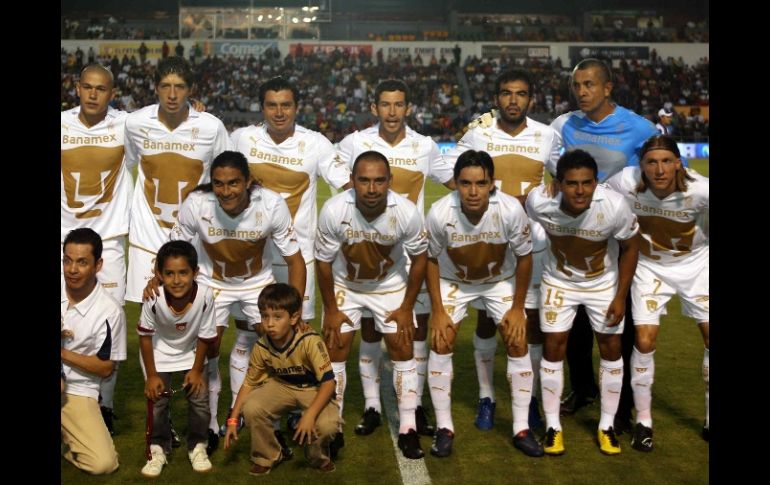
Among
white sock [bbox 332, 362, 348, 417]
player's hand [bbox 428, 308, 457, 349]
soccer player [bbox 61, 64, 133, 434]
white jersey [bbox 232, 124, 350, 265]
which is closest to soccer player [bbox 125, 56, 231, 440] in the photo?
soccer player [bbox 61, 64, 133, 434]

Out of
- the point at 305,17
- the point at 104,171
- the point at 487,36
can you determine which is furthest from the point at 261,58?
the point at 104,171

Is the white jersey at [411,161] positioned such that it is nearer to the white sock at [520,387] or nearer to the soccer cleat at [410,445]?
the white sock at [520,387]

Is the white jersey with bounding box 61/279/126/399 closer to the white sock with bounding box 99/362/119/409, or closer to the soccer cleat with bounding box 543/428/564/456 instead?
the white sock with bounding box 99/362/119/409

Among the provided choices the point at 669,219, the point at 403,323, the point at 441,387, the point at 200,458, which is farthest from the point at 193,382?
the point at 669,219

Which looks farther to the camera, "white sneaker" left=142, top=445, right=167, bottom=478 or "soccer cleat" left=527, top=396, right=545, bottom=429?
"soccer cleat" left=527, top=396, right=545, bottom=429

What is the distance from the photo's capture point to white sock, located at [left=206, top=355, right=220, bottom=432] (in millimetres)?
5582

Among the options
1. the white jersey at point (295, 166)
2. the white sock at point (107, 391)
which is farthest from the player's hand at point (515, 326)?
the white sock at point (107, 391)

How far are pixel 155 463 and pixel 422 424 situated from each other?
74.3 inches

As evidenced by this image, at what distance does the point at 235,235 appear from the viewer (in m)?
5.57

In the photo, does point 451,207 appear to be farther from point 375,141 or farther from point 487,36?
point 487,36

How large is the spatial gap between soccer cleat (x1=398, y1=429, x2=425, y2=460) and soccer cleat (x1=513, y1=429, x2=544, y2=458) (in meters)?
0.66

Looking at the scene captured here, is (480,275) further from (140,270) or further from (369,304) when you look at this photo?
A: (140,270)

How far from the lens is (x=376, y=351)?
6.02m
